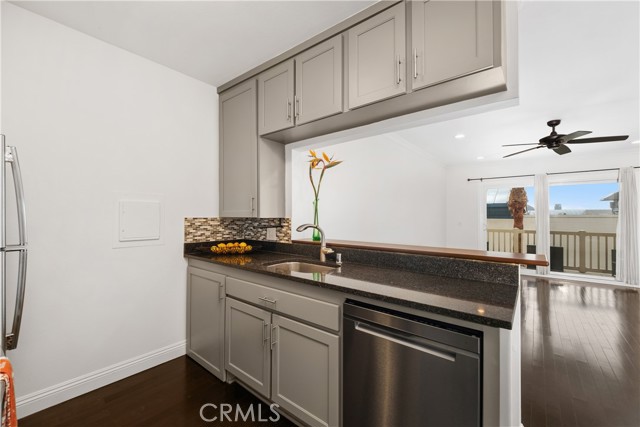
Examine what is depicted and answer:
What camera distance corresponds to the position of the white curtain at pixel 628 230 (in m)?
5.40

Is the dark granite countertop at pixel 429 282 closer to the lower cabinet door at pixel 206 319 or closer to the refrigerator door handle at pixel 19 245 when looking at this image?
the lower cabinet door at pixel 206 319

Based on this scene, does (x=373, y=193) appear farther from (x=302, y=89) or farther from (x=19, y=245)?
(x=19, y=245)

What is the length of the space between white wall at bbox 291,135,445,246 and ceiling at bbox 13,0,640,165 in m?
0.94

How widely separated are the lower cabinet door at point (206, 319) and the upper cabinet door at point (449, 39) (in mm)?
1868

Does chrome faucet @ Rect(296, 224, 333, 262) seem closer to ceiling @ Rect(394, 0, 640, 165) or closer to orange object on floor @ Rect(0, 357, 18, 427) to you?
orange object on floor @ Rect(0, 357, 18, 427)

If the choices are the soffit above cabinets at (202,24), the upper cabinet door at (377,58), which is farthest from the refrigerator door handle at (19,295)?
the upper cabinet door at (377,58)

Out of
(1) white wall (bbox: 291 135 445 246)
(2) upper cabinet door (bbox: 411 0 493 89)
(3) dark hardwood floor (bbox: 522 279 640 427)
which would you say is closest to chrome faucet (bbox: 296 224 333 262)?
(1) white wall (bbox: 291 135 445 246)

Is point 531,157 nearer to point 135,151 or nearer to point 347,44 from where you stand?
point 347,44

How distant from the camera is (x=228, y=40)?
2.08 meters

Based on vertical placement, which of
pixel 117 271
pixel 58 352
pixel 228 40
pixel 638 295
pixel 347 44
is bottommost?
pixel 638 295

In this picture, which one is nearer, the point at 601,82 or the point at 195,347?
the point at 195,347

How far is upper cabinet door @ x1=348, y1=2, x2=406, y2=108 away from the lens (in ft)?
5.19

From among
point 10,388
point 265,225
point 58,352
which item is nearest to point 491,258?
point 265,225

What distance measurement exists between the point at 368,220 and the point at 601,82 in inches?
111
